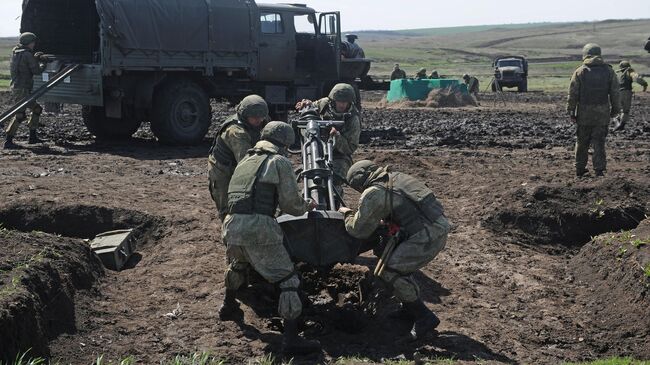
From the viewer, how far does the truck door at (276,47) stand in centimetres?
1898

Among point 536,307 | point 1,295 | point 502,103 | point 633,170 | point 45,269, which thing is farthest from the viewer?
point 502,103

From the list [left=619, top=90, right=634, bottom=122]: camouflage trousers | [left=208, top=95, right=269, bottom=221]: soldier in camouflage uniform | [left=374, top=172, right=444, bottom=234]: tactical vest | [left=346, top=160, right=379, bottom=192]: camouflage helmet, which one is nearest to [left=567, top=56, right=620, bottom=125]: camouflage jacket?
[left=208, top=95, right=269, bottom=221]: soldier in camouflage uniform

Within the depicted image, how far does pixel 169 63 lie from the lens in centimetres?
1730

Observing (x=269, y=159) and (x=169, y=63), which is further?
(x=169, y=63)

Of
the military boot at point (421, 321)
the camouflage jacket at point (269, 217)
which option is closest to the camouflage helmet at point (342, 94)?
the camouflage jacket at point (269, 217)

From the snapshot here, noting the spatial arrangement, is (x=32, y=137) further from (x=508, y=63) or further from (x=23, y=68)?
(x=508, y=63)

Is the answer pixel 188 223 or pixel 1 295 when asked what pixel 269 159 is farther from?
pixel 188 223

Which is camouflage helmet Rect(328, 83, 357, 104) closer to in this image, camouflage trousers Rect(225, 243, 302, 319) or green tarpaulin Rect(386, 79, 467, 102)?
camouflage trousers Rect(225, 243, 302, 319)

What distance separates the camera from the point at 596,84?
1309cm

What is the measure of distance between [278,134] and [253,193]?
633 mm

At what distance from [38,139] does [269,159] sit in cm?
1185

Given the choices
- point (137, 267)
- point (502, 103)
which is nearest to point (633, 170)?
point (137, 267)

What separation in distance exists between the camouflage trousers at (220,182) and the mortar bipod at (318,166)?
2.40 feet

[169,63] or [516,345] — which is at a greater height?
[169,63]
